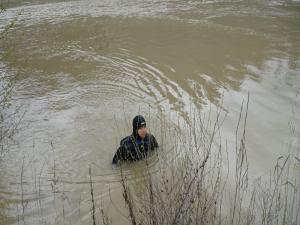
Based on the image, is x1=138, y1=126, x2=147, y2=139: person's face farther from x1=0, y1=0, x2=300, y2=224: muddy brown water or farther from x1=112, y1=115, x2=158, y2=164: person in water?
x1=0, y1=0, x2=300, y2=224: muddy brown water

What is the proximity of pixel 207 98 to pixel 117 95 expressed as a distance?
2.38m

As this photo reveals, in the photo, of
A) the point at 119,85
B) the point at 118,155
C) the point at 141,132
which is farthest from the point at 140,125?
the point at 119,85

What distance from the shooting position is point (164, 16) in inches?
693

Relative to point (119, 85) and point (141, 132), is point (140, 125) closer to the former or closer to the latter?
point (141, 132)

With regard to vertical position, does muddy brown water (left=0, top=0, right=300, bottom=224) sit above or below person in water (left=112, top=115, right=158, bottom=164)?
below

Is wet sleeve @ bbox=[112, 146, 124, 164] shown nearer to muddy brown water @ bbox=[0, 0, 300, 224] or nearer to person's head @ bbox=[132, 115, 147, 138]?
muddy brown water @ bbox=[0, 0, 300, 224]

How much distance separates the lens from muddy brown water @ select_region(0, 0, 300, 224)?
710 cm

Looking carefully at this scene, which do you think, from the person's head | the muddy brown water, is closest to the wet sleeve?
the muddy brown water

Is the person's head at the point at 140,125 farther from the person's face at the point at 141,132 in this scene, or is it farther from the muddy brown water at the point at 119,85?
the muddy brown water at the point at 119,85

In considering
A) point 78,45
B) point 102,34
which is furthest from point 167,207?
point 102,34

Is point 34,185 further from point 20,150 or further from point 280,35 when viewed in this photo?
point 280,35

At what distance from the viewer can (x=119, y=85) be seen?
10.9m

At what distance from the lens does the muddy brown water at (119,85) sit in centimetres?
710

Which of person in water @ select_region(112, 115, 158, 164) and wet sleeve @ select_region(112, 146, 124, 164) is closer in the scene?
person in water @ select_region(112, 115, 158, 164)
